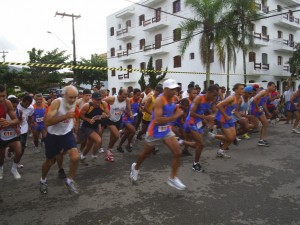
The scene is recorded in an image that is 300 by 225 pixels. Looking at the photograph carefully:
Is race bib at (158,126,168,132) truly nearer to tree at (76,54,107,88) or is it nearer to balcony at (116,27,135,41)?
balcony at (116,27,135,41)

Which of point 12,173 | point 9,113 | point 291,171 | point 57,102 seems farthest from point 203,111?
point 12,173

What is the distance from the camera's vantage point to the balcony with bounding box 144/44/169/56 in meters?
32.6

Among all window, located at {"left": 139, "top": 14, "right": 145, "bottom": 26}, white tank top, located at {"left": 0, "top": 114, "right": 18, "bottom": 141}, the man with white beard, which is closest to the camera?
the man with white beard

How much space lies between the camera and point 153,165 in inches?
249

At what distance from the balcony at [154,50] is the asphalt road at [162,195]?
1062 inches

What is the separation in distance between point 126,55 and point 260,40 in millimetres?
16631

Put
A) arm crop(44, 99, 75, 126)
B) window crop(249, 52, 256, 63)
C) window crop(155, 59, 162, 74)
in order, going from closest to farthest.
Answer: arm crop(44, 99, 75, 126), window crop(249, 52, 256, 63), window crop(155, 59, 162, 74)

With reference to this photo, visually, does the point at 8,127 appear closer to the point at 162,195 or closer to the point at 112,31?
the point at 162,195

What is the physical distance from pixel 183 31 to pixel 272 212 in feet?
59.3

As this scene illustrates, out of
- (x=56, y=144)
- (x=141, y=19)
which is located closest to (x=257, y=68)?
(x=141, y=19)

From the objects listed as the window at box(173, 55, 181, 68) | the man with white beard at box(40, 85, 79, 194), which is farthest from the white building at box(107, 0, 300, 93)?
the man with white beard at box(40, 85, 79, 194)

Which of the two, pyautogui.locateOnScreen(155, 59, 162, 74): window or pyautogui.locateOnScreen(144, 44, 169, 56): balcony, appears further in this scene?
pyautogui.locateOnScreen(155, 59, 162, 74): window

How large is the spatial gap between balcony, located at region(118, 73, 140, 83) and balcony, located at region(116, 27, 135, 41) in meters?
4.85

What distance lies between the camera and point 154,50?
3362cm
